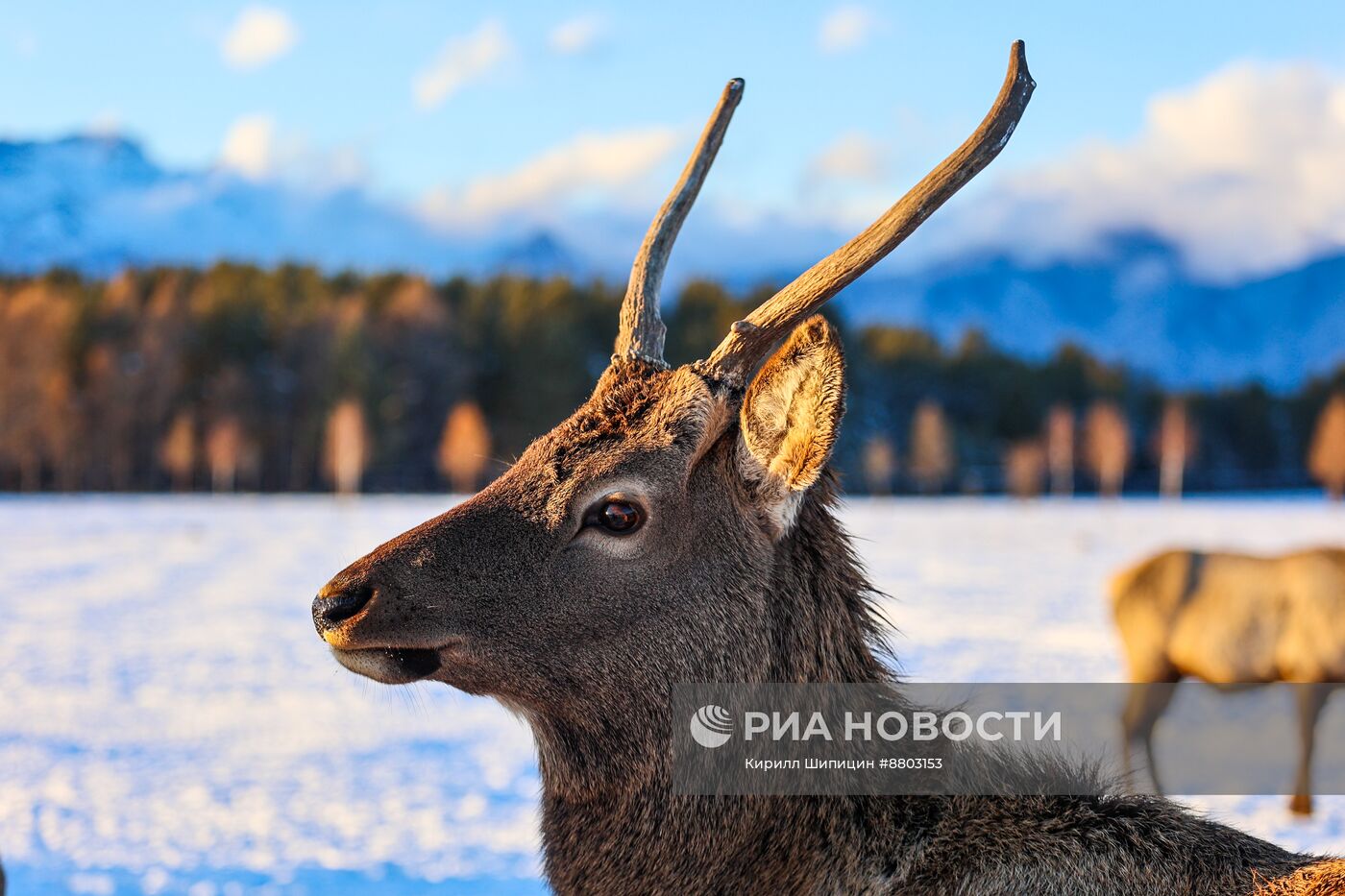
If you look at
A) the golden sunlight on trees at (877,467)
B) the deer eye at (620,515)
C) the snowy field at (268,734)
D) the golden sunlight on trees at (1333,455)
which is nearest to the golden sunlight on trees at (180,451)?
the snowy field at (268,734)

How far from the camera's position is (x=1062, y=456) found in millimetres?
91250

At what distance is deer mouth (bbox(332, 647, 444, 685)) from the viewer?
2740 mm

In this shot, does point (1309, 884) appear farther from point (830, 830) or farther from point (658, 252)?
point (658, 252)

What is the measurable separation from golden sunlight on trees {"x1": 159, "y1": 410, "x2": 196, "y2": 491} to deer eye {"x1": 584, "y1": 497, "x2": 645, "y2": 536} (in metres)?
64.4

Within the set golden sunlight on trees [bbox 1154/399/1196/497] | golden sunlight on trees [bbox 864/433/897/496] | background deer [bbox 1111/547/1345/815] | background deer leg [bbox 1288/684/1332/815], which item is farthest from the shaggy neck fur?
golden sunlight on trees [bbox 1154/399/1196/497]

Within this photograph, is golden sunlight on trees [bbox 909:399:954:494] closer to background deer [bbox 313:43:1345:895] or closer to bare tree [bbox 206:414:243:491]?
bare tree [bbox 206:414:243:491]

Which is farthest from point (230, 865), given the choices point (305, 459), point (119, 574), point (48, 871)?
point (305, 459)

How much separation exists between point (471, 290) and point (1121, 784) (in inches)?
3391

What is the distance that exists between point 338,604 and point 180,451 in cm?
6470

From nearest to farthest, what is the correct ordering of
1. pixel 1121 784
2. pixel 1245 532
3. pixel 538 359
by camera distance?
1. pixel 1121 784
2. pixel 1245 532
3. pixel 538 359

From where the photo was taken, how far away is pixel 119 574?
71.8ft

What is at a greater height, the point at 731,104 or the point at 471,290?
the point at 471,290

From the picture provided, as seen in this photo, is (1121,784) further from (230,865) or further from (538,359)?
(538,359)

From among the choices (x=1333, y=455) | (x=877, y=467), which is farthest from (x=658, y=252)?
(x=1333, y=455)
